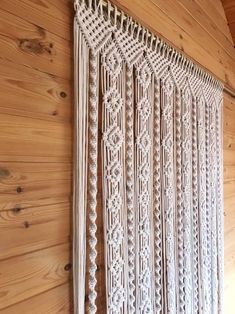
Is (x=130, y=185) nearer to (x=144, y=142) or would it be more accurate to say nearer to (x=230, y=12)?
(x=144, y=142)

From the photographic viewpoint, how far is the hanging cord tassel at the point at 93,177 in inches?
34.0

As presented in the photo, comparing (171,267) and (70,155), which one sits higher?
(70,155)

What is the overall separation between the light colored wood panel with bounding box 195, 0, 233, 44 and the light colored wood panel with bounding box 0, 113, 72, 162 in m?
1.32

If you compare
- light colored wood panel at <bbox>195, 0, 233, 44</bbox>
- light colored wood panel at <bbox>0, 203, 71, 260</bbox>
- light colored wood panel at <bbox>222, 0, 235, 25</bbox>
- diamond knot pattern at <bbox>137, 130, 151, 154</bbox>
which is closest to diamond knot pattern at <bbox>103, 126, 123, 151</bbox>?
diamond knot pattern at <bbox>137, 130, 151, 154</bbox>

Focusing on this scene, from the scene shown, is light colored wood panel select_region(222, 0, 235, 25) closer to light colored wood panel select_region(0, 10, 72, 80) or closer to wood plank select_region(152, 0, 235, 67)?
wood plank select_region(152, 0, 235, 67)

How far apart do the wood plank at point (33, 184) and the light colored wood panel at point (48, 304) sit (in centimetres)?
23

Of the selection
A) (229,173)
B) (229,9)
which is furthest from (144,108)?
(229,9)

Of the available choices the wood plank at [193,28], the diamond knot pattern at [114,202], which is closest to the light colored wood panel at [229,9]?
the wood plank at [193,28]

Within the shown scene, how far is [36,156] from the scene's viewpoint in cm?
76

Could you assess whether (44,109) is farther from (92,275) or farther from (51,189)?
(92,275)

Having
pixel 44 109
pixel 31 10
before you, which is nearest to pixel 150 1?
pixel 31 10

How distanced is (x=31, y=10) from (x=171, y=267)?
1.02 metres

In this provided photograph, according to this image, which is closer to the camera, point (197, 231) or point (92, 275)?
point (92, 275)

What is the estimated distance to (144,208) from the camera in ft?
3.52
